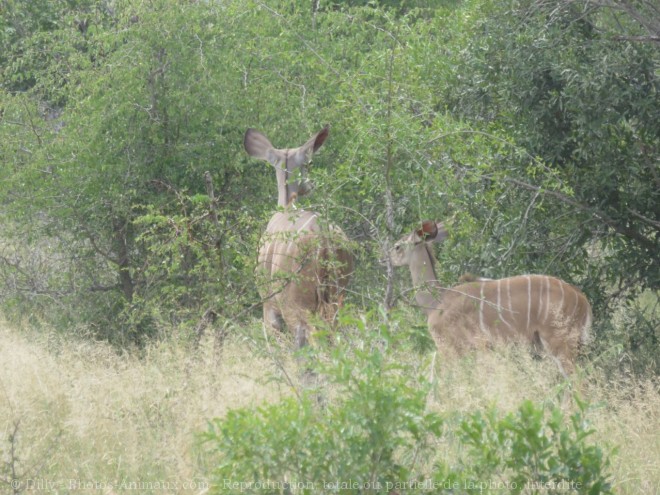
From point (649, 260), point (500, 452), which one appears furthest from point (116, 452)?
point (649, 260)

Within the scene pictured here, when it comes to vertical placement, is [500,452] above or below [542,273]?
above

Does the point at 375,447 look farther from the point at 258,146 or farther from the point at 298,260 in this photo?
the point at 258,146

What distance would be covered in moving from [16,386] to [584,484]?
10.2ft

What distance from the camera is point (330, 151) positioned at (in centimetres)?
860

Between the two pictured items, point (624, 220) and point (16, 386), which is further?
point (624, 220)

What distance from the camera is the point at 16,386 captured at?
18.6 feet

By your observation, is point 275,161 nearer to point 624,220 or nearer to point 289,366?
point 289,366

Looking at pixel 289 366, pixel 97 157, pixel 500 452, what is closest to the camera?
pixel 500 452

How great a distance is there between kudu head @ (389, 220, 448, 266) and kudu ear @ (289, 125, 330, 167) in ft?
2.72

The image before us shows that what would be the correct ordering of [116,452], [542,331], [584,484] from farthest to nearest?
[542,331], [116,452], [584,484]

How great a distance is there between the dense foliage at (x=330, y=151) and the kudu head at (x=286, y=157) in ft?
0.81

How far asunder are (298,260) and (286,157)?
4.09 feet

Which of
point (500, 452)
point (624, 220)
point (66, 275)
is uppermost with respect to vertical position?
point (500, 452)

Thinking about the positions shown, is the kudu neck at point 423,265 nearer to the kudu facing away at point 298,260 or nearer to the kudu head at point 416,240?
the kudu head at point 416,240
